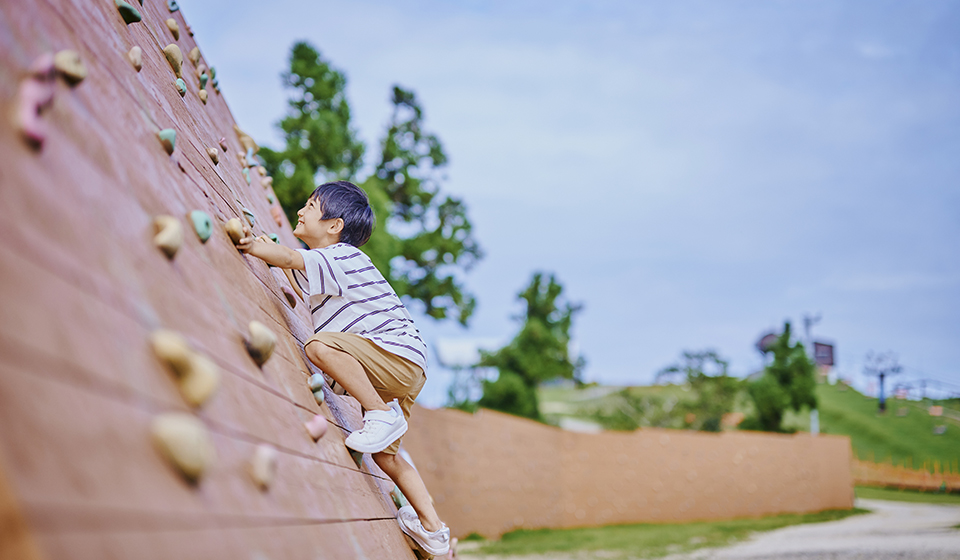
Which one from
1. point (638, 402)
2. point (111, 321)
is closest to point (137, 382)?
point (111, 321)

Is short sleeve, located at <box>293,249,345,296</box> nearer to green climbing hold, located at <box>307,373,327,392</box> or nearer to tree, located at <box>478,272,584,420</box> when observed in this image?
green climbing hold, located at <box>307,373,327,392</box>

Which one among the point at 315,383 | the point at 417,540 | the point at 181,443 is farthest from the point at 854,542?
the point at 181,443

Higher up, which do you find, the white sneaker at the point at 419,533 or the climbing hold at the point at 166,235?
the climbing hold at the point at 166,235

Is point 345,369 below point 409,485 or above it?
above

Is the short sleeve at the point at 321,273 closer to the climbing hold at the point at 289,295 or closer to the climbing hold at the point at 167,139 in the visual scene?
the climbing hold at the point at 289,295

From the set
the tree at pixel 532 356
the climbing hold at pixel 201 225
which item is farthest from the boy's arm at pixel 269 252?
the tree at pixel 532 356

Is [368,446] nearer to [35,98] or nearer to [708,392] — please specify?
[35,98]

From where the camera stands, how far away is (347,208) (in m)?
2.37

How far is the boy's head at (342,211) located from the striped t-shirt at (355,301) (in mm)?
158

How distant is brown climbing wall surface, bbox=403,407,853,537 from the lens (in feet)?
30.5

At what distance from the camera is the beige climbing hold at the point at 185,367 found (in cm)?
89

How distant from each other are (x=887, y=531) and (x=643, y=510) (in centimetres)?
381

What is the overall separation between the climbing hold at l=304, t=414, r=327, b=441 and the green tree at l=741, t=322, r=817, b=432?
17.3 meters

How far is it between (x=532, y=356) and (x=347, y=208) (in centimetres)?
1222
